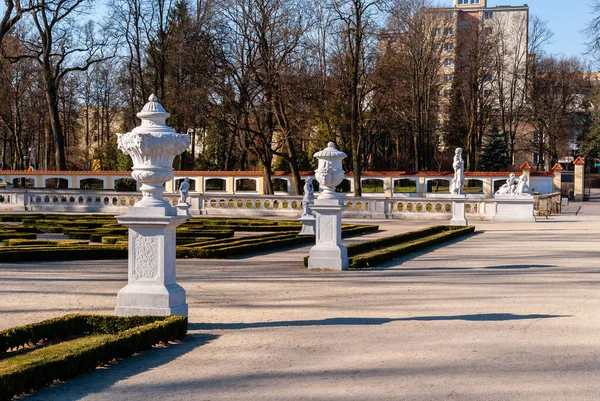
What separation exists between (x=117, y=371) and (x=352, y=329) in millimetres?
2682

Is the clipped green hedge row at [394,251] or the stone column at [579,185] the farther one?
the stone column at [579,185]

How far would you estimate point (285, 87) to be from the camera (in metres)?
38.1

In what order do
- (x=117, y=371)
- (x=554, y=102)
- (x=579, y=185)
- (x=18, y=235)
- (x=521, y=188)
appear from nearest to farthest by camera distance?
(x=117, y=371) < (x=18, y=235) < (x=521, y=188) < (x=579, y=185) < (x=554, y=102)

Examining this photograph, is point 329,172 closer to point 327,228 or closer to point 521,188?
point 327,228

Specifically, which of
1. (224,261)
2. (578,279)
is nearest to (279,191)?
(224,261)

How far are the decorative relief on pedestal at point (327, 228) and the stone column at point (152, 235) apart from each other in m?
5.60

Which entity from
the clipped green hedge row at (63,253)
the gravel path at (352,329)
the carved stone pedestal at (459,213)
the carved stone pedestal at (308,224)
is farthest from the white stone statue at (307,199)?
the clipped green hedge row at (63,253)

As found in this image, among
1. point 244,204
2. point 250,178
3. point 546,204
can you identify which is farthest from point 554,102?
point 244,204

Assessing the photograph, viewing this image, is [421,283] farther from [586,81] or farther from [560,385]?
[586,81]

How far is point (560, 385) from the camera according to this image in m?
5.99

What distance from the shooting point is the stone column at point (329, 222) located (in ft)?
45.9

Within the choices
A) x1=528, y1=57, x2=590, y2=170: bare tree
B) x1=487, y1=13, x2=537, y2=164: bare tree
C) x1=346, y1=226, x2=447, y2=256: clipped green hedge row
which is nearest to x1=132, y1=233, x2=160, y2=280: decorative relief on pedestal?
x1=346, y1=226, x2=447, y2=256: clipped green hedge row

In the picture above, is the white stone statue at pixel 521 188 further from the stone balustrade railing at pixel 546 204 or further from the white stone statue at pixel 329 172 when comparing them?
the white stone statue at pixel 329 172

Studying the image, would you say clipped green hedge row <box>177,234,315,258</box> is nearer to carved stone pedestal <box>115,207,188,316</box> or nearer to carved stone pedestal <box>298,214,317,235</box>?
carved stone pedestal <box>298,214,317,235</box>
